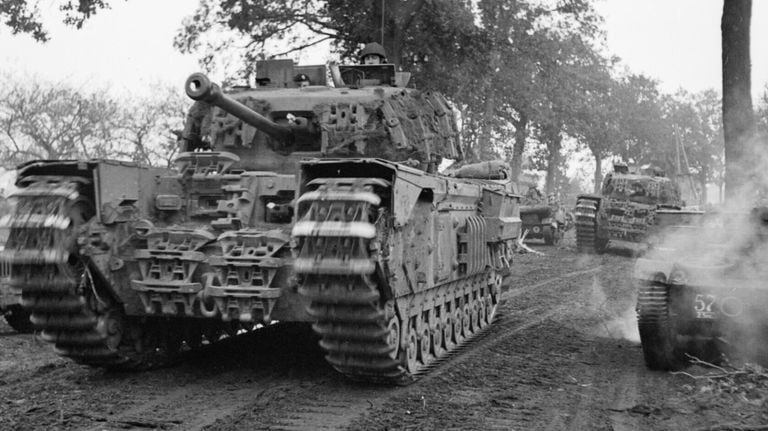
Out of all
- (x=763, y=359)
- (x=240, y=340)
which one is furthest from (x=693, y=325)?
(x=240, y=340)

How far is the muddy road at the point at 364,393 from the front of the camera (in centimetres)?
712

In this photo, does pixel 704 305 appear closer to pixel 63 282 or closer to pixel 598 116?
pixel 63 282

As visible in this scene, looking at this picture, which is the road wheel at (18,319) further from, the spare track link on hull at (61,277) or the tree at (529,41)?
the tree at (529,41)

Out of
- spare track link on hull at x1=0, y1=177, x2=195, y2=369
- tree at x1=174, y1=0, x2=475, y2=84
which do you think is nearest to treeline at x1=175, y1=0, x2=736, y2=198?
tree at x1=174, y1=0, x2=475, y2=84

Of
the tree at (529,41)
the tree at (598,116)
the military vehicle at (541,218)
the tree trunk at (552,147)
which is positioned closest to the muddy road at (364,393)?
the tree at (529,41)

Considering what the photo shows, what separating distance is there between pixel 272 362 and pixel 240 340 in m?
1.52

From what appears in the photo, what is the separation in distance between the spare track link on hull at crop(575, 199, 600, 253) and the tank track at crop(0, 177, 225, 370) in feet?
72.2

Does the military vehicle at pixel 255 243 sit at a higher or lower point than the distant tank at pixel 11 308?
higher

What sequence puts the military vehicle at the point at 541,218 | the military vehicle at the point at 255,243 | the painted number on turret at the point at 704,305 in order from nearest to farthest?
the military vehicle at the point at 255,243
the painted number on turret at the point at 704,305
the military vehicle at the point at 541,218

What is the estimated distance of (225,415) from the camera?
285 inches

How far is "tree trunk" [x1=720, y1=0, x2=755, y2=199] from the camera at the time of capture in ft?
44.3

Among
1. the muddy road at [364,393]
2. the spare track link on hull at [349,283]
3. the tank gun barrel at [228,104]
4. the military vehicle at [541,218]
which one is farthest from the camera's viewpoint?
the military vehicle at [541,218]

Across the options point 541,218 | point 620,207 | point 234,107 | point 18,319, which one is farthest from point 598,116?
point 234,107

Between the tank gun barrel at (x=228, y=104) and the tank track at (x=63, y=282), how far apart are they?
140cm
